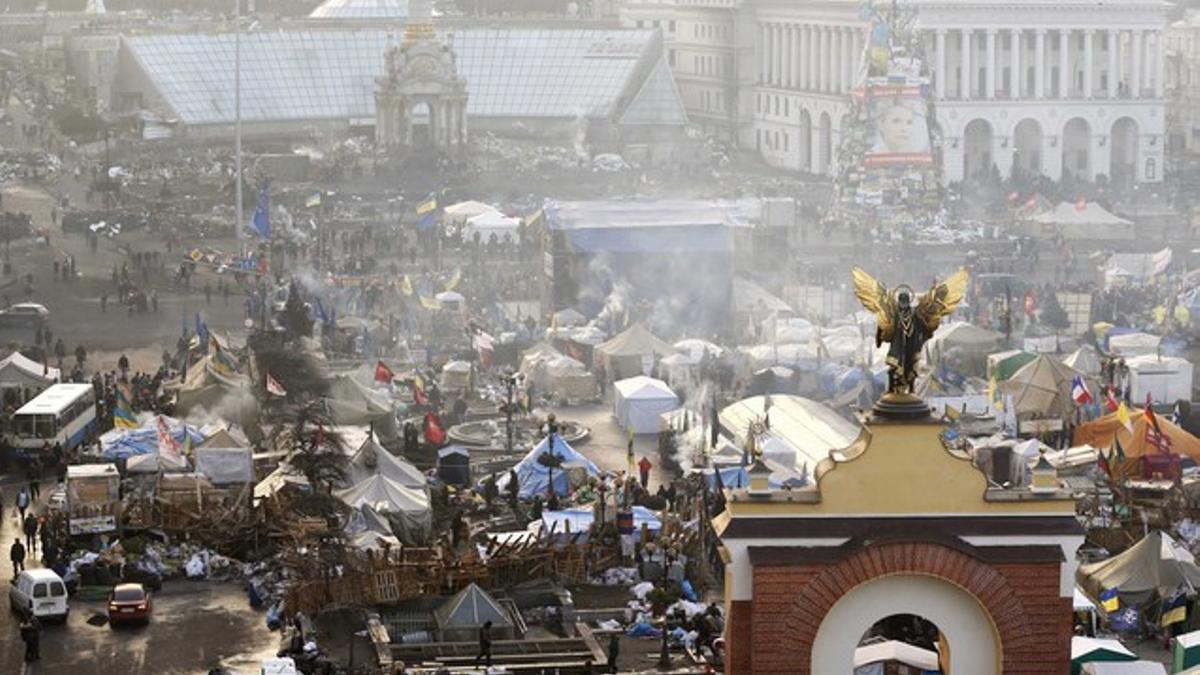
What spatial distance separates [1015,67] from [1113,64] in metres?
4.34

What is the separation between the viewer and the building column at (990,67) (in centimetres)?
11788

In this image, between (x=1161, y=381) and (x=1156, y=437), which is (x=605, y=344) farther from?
(x=1156, y=437)

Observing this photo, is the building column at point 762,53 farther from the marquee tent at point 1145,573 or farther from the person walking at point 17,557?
the marquee tent at point 1145,573

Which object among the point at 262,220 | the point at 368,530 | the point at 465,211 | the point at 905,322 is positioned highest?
the point at 905,322

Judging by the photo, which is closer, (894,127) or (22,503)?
(22,503)

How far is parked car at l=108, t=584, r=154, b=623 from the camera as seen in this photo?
41844 millimetres

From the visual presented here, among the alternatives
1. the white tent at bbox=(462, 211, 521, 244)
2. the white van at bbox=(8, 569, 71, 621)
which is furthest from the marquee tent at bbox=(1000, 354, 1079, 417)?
the white tent at bbox=(462, 211, 521, 244)

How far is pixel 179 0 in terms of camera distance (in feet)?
541

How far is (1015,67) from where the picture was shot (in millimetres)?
118312

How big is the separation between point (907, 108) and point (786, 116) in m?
32.9

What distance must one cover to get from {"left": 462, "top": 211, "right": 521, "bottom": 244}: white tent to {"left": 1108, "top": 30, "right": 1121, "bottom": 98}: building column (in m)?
37.6

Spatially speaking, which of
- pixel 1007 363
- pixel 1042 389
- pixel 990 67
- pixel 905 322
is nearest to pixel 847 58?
pixel 990 67

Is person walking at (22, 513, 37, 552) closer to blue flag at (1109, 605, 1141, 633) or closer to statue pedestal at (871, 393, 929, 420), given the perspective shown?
blue flag at (1109, 605, 1141, 633)

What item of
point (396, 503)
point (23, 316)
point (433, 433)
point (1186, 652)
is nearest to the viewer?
point (1186, 652)
